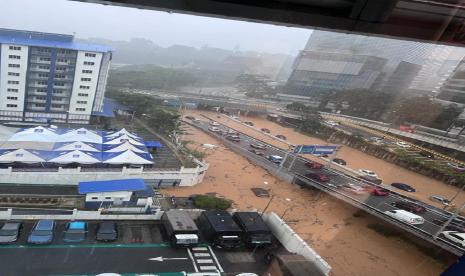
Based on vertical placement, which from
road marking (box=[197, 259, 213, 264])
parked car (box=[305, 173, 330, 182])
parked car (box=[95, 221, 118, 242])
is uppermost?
parked car (box=[305, 173, 330, 182])

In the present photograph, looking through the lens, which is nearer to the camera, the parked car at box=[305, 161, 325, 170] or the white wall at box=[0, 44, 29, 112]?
the white wall at box=[0, 44, 29, 112]

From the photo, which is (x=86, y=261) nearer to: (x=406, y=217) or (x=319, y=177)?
(x=406, y=217)

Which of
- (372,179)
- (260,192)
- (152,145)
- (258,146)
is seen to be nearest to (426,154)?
(372,179)

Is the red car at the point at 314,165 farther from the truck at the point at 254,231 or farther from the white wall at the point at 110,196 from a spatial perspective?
the white wall at the point at 110,196

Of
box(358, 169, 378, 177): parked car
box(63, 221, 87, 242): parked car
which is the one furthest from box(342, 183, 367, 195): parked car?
box(63, 221, 87, 242): parked car

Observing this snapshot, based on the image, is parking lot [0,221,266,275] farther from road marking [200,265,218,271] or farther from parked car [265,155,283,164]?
parked car [265,155,283,164]

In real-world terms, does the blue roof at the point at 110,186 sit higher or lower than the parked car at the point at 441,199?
lower

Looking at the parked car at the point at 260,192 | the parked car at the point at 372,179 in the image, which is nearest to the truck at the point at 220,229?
the parked car at the point at 260,192
